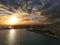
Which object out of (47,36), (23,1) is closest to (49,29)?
(47,36)

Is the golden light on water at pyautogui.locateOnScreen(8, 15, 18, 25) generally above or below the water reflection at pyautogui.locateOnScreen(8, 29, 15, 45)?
above

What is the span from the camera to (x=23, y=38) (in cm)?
302

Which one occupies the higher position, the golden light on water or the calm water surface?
the golden light on water

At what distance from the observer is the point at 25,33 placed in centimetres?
302

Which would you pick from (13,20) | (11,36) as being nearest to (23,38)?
(11,36)

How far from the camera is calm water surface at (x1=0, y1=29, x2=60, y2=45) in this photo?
2990mm

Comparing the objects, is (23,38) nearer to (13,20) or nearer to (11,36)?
(11,36)

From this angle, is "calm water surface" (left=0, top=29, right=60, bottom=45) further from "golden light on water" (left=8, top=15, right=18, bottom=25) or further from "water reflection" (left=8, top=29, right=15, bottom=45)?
"golden light on water" (left=8, top=15, right=18, bottom=25)

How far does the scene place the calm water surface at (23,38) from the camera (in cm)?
299

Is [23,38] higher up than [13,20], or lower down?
lower down

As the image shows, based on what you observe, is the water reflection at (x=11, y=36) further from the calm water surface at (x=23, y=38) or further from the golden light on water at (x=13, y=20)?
the golden light on water at (x=13, y=20)

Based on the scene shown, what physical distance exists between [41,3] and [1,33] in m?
0.64

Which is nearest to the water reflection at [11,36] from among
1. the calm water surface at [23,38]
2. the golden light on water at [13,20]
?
the calm water surface at [23,38]

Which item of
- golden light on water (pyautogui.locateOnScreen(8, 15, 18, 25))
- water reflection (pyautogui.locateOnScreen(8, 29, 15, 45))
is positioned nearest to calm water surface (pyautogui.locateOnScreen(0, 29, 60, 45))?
water reflection (pyautogui.locateOnScreen(8, 29, 15, 45))
